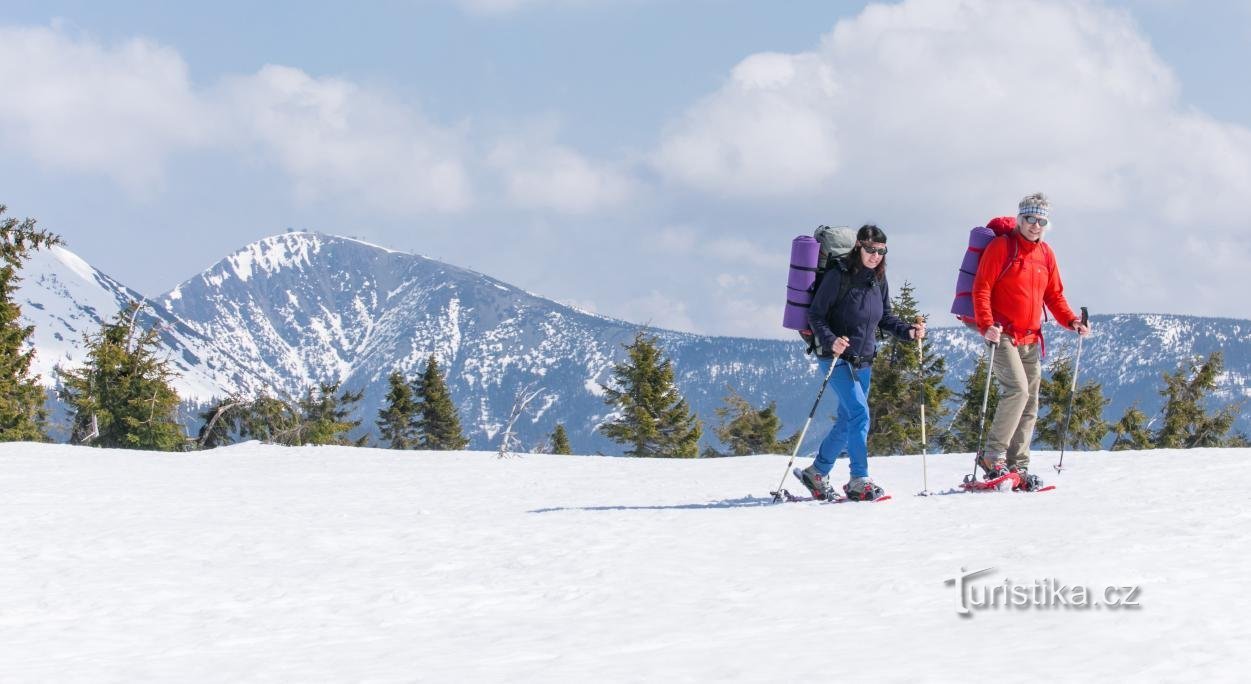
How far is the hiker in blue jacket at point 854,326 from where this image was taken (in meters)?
9.66

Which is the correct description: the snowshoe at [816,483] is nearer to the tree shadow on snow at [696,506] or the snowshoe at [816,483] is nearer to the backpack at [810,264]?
the tree shadow on snow at [696,506]

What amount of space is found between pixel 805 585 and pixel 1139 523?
2.86 meters

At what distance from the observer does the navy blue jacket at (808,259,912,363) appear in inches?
382

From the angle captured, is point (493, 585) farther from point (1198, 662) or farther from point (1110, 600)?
point (1198, 662)

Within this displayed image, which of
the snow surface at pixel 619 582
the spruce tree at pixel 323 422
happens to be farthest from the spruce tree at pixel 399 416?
the snow surface at pixel 619 582

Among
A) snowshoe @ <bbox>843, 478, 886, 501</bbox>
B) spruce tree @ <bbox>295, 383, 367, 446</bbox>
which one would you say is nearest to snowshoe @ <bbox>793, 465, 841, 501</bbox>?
snowshoe @ <bbox>843, 478, 886, 501</bbox>

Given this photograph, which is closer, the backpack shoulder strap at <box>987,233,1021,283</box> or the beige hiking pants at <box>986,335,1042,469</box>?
the backpack shoulder strap at <box>987,233,1021,283</box>

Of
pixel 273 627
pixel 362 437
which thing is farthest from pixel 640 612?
pixel 362 437

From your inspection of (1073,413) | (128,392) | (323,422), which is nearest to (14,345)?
(128,392)

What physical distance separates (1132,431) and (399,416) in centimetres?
4349

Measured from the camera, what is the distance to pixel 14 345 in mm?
45938

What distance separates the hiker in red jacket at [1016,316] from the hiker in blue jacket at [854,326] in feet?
3.42

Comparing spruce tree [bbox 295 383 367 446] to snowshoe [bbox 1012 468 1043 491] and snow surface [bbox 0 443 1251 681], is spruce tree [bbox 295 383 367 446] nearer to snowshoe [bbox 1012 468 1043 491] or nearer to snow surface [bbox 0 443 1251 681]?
snow surface [bbox 0 443 1251 681]

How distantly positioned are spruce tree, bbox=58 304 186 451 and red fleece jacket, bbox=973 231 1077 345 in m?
40.6
